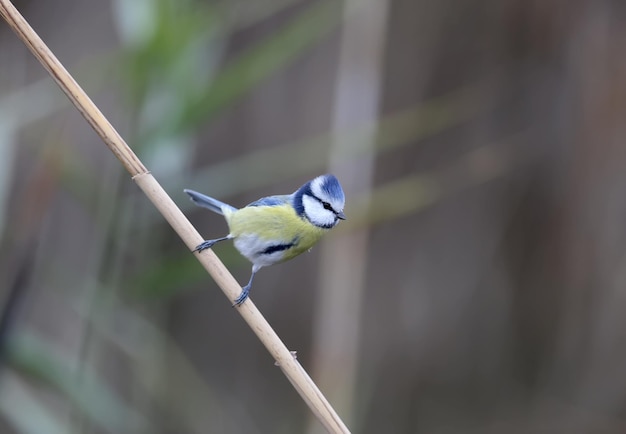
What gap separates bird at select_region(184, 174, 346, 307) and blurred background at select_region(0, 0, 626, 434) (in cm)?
17

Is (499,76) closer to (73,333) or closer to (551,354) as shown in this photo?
(551,354)

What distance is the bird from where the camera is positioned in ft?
4.78

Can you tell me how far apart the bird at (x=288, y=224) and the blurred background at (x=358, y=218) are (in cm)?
17

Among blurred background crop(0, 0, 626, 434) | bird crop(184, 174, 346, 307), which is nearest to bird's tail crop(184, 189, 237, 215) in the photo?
bird crop(184, 174, 346, 307)

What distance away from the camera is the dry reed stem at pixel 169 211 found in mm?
1051

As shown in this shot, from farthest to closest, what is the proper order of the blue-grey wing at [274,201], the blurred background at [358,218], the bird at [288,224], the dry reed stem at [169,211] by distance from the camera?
1. the blurred background at [358,218]
2. the blue-grey wing at [274,201]
3. the bird at [288,224]
4. the dry reed stem at [169,211]

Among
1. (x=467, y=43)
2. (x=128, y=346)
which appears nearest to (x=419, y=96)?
(x=467, y=43)

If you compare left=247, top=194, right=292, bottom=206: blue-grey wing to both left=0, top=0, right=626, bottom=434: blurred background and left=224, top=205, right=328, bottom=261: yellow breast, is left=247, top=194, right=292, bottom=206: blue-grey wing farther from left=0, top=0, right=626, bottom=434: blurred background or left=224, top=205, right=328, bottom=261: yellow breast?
left=0, top=0, right=626, bottom=434: blurred background

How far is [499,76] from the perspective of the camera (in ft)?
7.95

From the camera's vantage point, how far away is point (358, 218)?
1.76 m

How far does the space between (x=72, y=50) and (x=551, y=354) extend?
193 centimetres

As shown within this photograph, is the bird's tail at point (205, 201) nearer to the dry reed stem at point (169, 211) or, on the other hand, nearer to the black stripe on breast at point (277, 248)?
the black stripe on breast at point (277, 248)

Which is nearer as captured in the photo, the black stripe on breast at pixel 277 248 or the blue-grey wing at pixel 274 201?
the black stripe on breast at pixel 277 248

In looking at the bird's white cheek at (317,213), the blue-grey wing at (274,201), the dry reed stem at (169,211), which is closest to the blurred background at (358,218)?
the blue-grey wing at (274,201)
